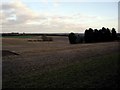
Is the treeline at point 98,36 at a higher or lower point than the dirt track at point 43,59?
higher

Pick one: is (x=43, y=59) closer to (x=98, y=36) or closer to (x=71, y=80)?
(x=71, y=80)

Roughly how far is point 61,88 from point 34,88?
129cm

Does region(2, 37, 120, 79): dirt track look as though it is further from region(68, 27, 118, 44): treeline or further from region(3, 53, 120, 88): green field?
region(68, 27, 118, 44): treeline

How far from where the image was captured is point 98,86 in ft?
38.0

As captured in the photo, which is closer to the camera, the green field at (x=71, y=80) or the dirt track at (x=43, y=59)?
the green field at (x=71, y=80)

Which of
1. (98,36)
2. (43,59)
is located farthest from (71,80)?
(98,36)

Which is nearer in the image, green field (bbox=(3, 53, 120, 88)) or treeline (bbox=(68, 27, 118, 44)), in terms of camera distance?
green field (bbox=(3, 53, 120, 88))

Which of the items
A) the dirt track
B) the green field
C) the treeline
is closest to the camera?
the green field

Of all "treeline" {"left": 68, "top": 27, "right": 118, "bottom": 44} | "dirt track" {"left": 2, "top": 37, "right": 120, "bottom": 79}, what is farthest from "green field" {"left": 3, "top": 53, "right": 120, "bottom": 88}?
"treeline" {"left": 68, "top": 27, "right": 118, "bottom": 44}

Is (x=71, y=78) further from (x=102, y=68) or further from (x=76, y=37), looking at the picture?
(x=76, y=37)

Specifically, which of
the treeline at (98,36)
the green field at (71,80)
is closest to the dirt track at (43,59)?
the green field at (71,80)

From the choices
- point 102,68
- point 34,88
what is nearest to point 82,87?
point 34,88

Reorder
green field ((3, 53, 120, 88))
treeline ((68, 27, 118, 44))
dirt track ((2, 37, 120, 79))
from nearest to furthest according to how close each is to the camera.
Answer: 1. green field ((3, 53, 120, 88))
2. dirt track ((2, 37, 120, 79))
3. treeline ((68, 27, 118, 44))

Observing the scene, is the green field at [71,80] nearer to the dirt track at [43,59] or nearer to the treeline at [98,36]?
the dirt track at [43,59]
